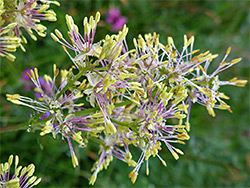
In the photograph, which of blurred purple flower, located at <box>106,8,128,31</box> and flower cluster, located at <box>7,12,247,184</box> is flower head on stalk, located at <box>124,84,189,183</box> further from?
blurred purple flower, located at <box>106,8,128,31</box>

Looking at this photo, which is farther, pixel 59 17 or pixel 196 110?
pixel 196 110

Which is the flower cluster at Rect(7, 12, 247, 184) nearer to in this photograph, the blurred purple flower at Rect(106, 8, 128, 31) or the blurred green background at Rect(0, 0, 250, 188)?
the blurred green background at Rect(0, 0, 250, 188)

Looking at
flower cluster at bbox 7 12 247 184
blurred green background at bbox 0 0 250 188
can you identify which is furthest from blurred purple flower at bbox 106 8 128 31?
flower cluster at bbox 7 12 247 184

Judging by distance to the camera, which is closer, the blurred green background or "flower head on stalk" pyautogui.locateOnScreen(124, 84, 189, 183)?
"flower head on stalk" pyautogui.locateOnScreen(124, 84, 189, 183)

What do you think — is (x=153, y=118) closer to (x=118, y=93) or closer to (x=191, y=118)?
(x=118, y=93)

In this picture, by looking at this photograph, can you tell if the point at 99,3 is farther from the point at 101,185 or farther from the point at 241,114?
the point at 241,114

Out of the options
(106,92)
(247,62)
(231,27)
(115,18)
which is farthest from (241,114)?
(106,92)

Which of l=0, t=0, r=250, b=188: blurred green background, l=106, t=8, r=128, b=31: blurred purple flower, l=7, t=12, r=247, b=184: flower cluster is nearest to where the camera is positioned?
l=7, t=12, r=247, b=184: flower cluster

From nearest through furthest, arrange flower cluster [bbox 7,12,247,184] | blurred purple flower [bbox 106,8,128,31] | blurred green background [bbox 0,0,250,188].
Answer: flower cluster [bbox 7,12,247,184]
blurred green background [bbox 0,0,250,188]
blurred purple flower [bbox 106,8,128,31]

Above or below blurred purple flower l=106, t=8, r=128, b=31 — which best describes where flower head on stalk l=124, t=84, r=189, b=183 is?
below
